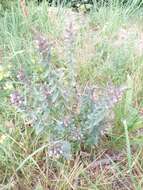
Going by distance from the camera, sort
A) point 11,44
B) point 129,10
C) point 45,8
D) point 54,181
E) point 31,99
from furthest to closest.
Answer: point 129,10 < point 45,8 < point 11,44 < point 31,99 < point 54,181

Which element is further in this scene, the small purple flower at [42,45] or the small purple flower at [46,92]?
the small purple flower at [46,92]

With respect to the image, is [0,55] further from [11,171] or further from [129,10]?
[129,10]

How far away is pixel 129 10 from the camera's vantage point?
3369 millimetres

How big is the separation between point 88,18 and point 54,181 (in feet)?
5.94

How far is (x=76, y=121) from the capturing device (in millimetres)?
1758

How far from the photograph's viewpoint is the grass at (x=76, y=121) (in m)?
1.64

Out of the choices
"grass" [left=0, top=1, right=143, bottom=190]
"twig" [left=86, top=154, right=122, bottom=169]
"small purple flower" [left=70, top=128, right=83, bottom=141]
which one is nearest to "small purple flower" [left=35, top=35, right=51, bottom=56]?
"grass" [left=0, top=1, right=143, bottom=190]

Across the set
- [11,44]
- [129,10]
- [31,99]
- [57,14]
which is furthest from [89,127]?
[129,10]

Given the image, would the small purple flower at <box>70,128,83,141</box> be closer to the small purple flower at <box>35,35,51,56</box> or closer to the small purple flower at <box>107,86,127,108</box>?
the small purple flower at <box>107,86,127,108</box>

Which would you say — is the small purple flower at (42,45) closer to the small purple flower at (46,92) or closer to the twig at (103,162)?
the small purple flower at (46,92)

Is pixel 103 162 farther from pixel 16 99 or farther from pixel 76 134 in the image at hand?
pixel 16 99

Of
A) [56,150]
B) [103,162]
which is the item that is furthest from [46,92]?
[103,162]

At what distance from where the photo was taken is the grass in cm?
164

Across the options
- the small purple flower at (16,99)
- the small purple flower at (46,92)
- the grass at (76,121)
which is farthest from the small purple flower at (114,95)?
the small purple flower at (16,99)
